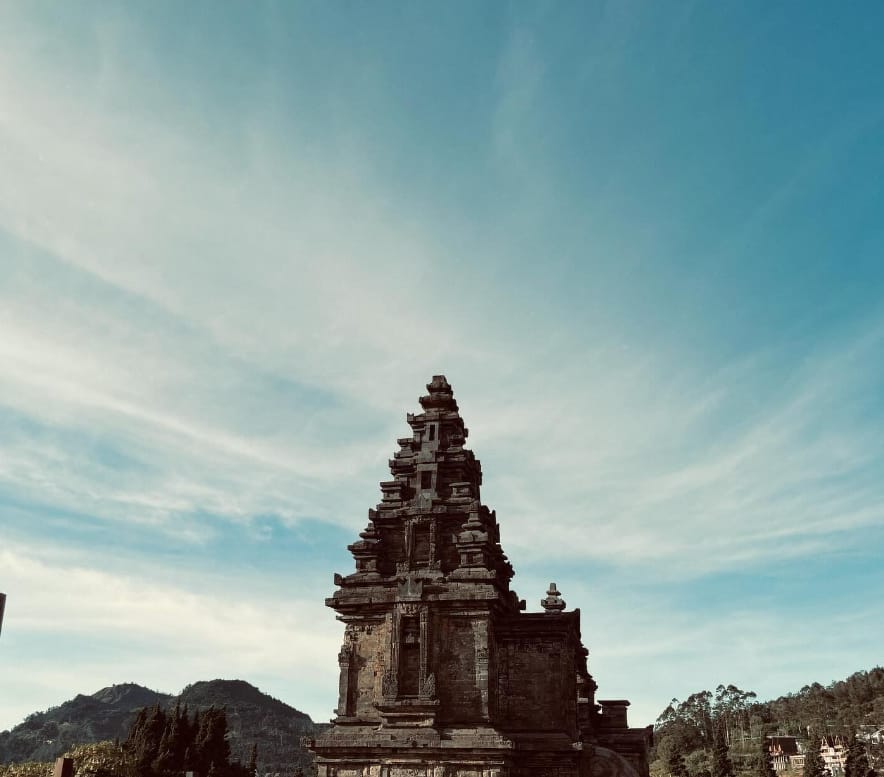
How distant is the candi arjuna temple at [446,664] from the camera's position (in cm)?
2445

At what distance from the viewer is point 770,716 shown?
134 meters

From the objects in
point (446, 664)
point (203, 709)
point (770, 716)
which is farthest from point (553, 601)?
point (203, 709)

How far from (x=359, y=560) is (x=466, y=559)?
417cm

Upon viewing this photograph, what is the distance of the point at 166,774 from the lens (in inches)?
2154

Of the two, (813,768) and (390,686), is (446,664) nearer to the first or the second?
(390,686)

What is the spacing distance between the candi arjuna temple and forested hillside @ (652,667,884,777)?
9289cm

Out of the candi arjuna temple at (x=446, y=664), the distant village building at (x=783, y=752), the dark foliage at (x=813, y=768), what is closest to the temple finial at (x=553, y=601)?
the candi arjuna temple at (x=446, y=664)

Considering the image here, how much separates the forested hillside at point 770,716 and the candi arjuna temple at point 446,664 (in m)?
92.9

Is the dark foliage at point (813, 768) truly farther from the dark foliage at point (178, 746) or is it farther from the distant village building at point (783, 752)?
the dark foliage at point (178, 746)

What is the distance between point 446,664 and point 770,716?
13207 centimetres

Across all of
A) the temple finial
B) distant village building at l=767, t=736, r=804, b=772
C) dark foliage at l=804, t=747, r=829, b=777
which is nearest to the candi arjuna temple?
the temple finial

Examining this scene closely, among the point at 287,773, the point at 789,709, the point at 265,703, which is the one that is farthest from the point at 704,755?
the point at 265,703

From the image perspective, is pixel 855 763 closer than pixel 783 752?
Yes

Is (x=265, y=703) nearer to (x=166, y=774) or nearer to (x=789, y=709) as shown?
(x=789, y=709)
